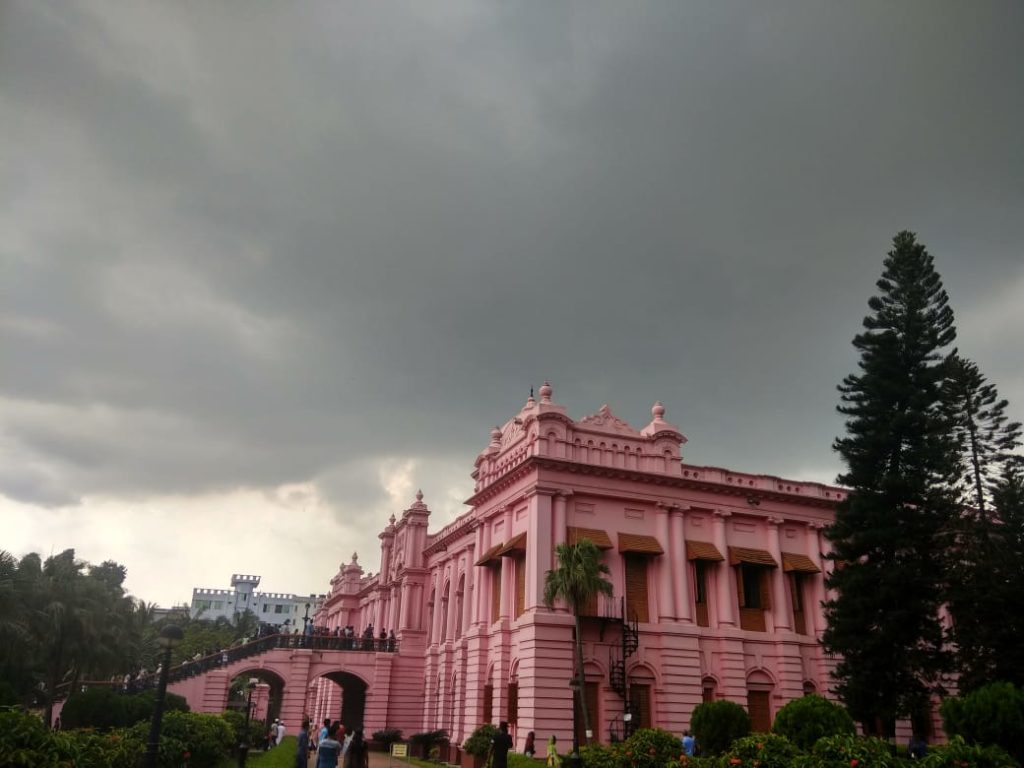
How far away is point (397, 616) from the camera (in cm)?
4809

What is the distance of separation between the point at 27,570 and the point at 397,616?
2030 centimetres

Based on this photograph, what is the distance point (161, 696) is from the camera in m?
13.3

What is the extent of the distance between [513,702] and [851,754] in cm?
1811

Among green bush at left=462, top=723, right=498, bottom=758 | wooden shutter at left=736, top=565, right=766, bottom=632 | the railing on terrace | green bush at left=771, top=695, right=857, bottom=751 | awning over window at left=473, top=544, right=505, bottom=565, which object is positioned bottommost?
green bush at left=462, top=723, right=498, bottom=758

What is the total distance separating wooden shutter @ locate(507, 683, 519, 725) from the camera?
28875mm

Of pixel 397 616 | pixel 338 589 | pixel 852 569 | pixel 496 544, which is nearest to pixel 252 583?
pixel 338 589

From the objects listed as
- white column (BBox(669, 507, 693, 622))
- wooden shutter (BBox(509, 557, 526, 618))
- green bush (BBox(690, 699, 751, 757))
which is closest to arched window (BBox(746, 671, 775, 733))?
white column (BBox(669, 507, 693, 622))

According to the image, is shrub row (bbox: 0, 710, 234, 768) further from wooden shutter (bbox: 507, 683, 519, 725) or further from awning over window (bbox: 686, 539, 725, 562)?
awning over window (bbox: 686, 539, 725, 562)

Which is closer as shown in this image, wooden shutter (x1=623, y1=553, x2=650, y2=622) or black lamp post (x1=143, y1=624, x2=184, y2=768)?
black lamp post (x1=143, y1=624, x2=184, y2=768)

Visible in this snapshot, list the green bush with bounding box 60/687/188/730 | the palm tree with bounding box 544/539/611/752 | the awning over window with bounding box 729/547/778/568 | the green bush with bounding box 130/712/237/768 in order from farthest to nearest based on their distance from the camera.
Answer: the awning over window with bounding box 729/547/778/568, the palm tree with bounding box 544/539/611/752, the green bush with bounding box 60/687/188/730, the green bush with bounding box 130/712/237/768

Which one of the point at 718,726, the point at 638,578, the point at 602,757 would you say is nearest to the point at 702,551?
the point at 638,578

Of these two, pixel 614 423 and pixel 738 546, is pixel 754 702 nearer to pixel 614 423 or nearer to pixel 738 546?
pixel 738 546

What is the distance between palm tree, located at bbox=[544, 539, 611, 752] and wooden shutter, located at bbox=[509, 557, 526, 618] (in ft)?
11.7

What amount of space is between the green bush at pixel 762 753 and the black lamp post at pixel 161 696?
9.96 meters
